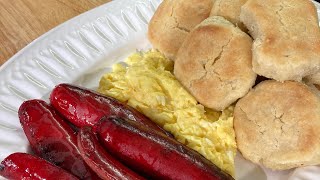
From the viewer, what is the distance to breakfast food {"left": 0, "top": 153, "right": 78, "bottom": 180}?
191cm

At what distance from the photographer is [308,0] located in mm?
2486

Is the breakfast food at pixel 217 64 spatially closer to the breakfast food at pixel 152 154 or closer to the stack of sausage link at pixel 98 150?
the stack of sausage link at pixel 98 150

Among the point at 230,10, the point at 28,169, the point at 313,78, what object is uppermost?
the point at 28,169

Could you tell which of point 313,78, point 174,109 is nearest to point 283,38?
point 313,78

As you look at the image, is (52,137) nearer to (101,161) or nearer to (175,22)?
(101,161)

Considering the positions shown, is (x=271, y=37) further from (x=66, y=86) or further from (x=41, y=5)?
(x=41, y=5)

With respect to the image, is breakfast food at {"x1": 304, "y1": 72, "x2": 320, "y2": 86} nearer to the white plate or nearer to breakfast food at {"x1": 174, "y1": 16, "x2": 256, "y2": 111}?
breakfast food at {"x1": 174, "y1": 16, "x2": 256, "y2": 111}

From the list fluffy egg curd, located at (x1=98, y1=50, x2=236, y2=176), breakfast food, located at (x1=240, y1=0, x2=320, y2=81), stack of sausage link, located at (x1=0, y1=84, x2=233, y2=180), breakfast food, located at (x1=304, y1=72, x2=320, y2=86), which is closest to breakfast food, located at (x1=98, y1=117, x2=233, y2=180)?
stack of sausage link, located at (x1=0, y1=84, x2=233, y2=180)

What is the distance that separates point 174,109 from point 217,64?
0.32m

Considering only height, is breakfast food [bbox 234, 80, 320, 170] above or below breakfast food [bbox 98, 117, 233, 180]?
below

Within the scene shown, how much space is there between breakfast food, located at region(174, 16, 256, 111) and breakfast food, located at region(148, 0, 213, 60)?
21cm

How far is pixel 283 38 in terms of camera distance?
2.25 meters

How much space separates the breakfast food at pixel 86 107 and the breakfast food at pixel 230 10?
0.75m

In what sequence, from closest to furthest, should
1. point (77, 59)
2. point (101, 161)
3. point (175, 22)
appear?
point (101, 161), point (175, 22), point (77, 59)
